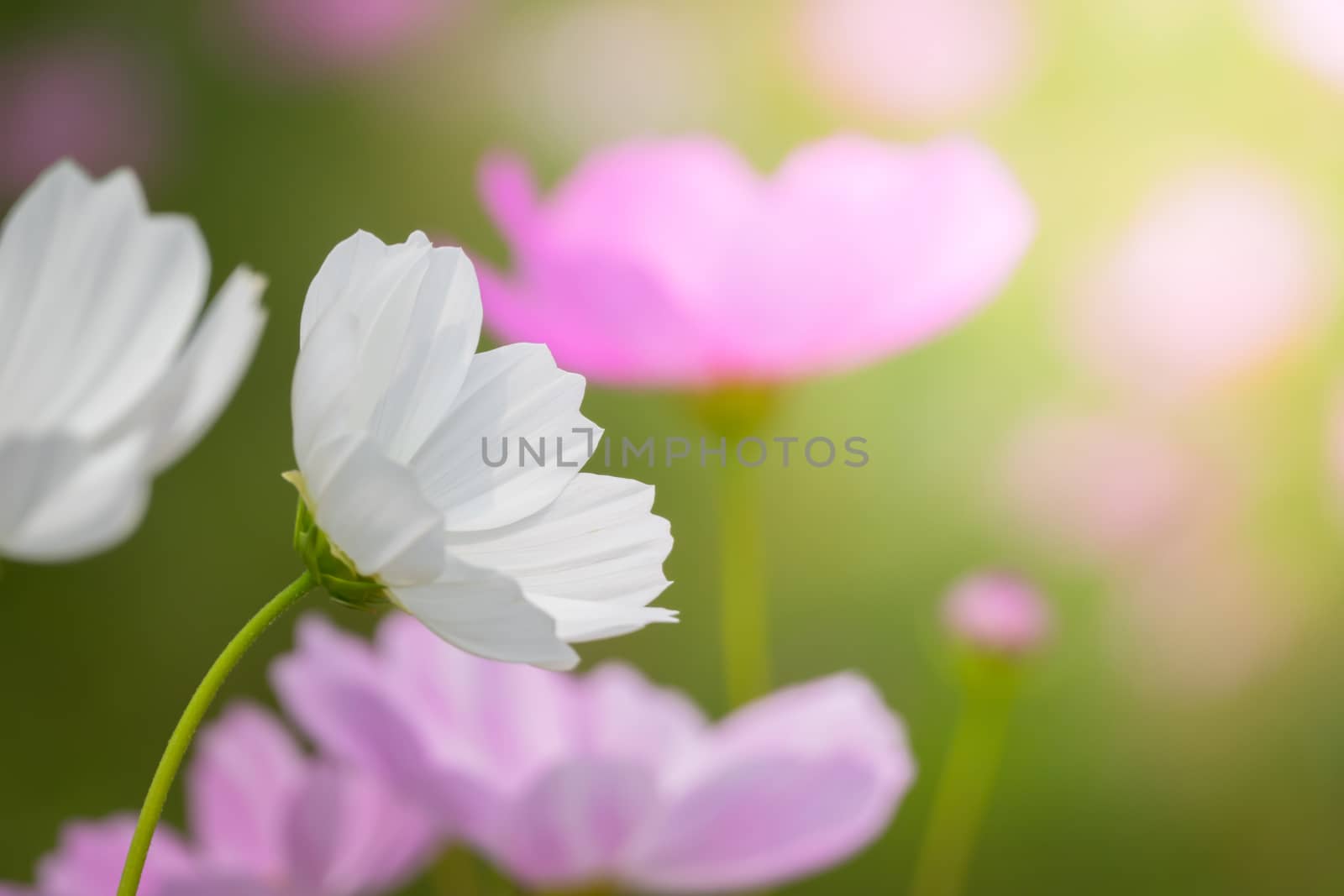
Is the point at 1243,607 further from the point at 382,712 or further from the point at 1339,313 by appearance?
the point at 382,712

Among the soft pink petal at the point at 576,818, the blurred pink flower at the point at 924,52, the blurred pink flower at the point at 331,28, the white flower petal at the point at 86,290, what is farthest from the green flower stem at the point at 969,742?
the blurred pink flower at the point at 331,28

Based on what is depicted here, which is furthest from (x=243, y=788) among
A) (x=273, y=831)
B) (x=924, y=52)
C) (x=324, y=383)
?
(x=924, y=52)

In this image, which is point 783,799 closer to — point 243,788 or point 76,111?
point 243,788

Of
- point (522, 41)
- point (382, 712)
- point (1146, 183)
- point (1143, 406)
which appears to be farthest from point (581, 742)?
point (522, 41)

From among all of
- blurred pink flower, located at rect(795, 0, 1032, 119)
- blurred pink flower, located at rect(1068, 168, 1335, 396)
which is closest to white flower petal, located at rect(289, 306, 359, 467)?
blurred pink flower, located at rect(1068, 168, 1335, 396)

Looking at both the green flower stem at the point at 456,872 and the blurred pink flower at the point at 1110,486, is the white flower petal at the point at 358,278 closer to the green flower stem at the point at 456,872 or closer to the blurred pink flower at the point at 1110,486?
the green flower stem at the point at 456,872

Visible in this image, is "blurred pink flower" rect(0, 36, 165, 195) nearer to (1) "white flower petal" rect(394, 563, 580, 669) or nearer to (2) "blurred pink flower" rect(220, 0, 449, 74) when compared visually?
(2) "blurred pink flower" rect(220, 0, 449, 74)

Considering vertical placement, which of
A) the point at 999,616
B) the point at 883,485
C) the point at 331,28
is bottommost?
the point at 883,485
